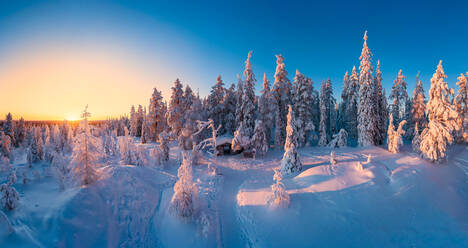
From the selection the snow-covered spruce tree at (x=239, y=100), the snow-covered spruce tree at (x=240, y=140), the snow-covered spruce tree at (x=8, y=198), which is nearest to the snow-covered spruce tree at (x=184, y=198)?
the snow-covered spruce tree at (x=8, y=198)

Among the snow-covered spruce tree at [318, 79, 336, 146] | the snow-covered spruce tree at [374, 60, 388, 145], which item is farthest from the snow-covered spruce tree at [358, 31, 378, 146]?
the snow-covered spruce tree at [318, 79, 336, 146]

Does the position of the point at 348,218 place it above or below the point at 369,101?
below

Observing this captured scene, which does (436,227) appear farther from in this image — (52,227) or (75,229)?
(52,227)

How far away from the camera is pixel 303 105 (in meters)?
28.4

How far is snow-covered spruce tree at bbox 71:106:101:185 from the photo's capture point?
35.5 feet

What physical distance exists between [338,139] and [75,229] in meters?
30.9

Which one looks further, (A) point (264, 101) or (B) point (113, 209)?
(A) point (264, 101)

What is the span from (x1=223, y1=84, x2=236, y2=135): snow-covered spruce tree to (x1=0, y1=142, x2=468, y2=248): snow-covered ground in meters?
16.2

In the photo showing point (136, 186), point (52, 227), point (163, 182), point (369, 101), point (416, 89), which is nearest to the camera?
point (52, 227)

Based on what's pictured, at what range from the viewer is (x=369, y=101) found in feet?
86.7

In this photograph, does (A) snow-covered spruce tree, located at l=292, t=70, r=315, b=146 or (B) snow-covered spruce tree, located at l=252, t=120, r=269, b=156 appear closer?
(B) snow-covered spruce tree, located at l=252, t=120, r=269, b=156

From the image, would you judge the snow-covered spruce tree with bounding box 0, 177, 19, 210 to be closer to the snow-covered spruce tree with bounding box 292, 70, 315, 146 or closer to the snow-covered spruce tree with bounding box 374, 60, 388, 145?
the snow-covered spruce tree with bounding box 292, 70, 315, 146

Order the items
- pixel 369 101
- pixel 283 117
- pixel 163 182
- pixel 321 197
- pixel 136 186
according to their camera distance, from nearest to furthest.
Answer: pixel 321 197 → pixel 136 186 → pixel 163 182 → pixel 369 101 → pixel 283 117

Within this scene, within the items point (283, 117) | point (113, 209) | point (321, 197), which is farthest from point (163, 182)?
point (283, 117)
